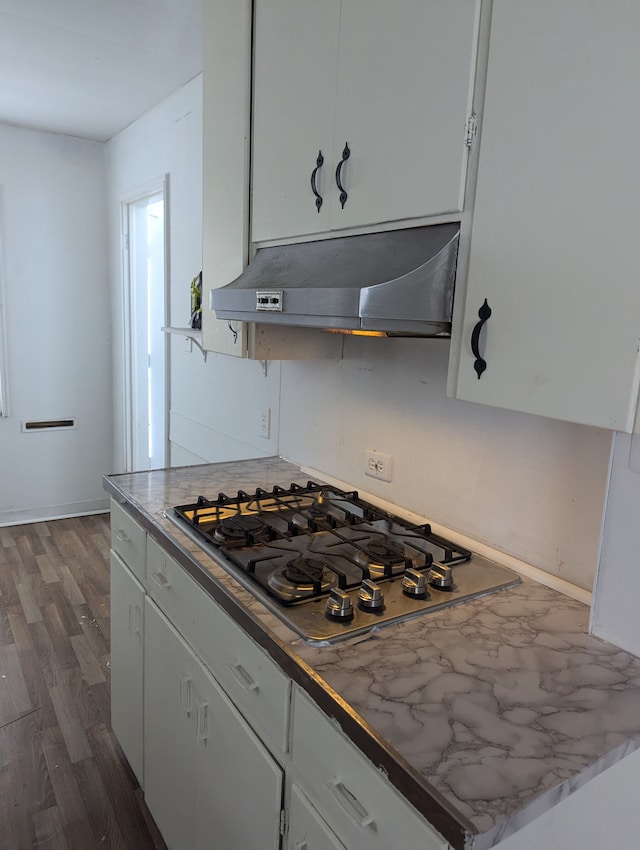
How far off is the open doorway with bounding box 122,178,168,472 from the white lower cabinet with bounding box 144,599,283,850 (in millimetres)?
2108

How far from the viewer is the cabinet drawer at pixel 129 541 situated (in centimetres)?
178

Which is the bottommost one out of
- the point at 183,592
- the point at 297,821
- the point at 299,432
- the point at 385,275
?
the point at 297,821

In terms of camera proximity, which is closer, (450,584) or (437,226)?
(437,226)

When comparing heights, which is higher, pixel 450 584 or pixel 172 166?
pixel 172 166

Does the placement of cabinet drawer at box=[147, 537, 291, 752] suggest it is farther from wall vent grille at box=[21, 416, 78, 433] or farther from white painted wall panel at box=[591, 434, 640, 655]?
wall vent grille at box=[21, 416, 78, 433]

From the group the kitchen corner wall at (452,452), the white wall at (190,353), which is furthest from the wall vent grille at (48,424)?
the kitchen corner wall at (452,452)

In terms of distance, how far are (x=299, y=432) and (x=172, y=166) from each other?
1.83m

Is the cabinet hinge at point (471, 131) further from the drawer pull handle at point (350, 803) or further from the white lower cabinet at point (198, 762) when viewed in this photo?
the white lower cabinet at point (198, 762)

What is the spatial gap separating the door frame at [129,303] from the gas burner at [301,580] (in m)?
2.31

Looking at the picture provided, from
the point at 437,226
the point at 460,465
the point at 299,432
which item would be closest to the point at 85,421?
the point at 299,432

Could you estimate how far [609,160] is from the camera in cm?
87

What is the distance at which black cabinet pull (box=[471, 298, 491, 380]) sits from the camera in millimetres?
1069

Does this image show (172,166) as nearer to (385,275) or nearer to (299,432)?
(299,432)

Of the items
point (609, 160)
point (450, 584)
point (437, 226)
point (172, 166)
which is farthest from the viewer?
point (172, 166)
